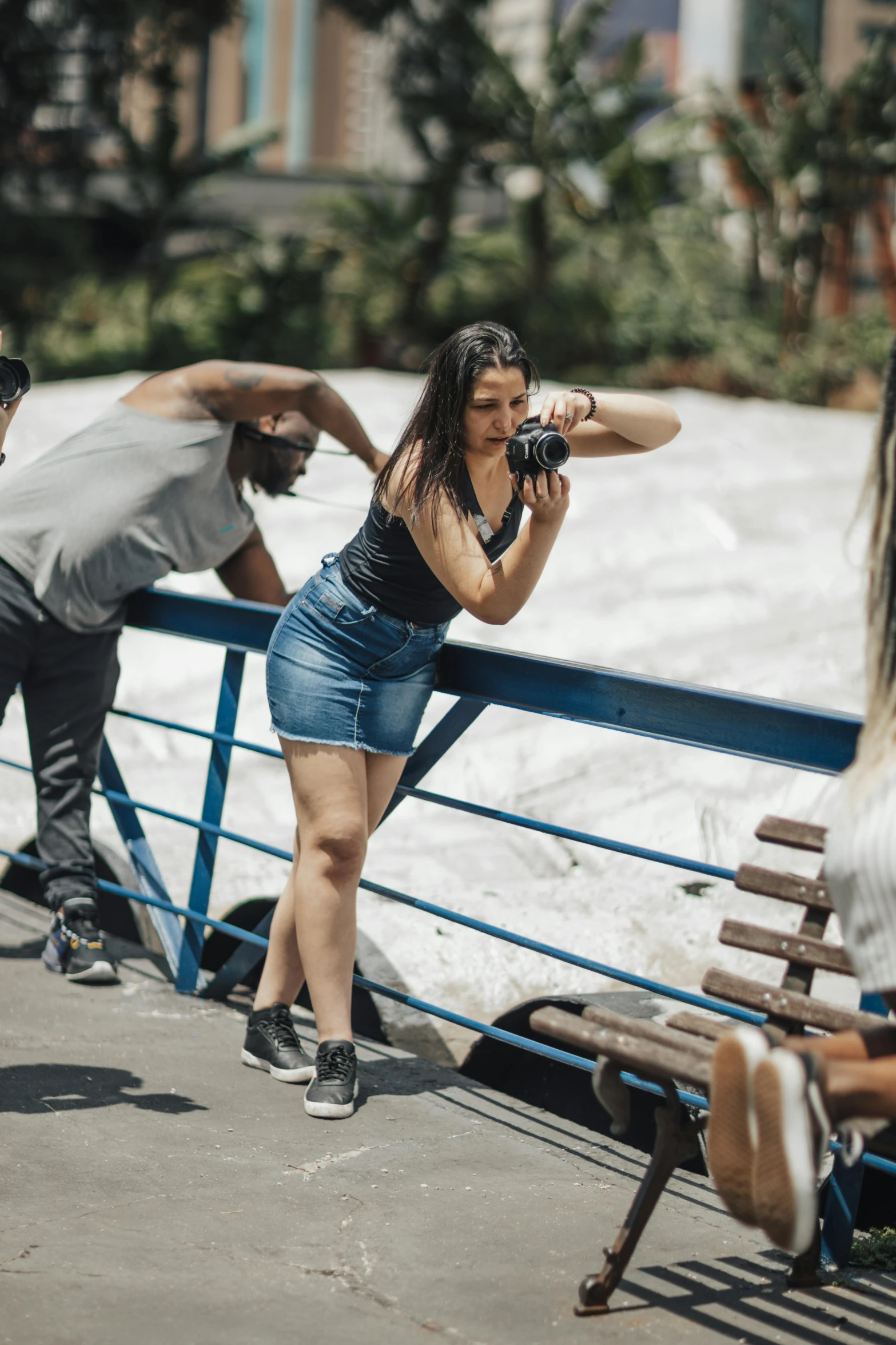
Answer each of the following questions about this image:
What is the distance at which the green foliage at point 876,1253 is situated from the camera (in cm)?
291

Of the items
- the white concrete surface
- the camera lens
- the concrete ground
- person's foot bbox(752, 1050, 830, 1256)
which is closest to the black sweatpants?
the concrete ground

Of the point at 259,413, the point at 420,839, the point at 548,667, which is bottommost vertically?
the point at 420,839

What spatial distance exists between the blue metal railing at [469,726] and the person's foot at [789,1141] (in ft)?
2.64

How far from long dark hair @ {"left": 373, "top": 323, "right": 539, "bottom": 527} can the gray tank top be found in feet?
3.48

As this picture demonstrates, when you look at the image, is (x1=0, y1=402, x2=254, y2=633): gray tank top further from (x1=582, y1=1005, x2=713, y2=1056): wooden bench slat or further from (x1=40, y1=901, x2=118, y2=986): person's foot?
(x1=582, y1=1005, x2=713, y2=1056): wooden bench slat

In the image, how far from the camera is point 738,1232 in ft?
9.98

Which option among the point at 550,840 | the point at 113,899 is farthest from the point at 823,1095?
the point at 550,840

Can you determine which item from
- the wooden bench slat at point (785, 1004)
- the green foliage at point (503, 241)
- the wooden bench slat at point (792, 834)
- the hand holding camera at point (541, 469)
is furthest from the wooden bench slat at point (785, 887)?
the green foliage at point (503, 241)

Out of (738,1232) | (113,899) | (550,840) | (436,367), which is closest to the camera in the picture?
(738,1232)

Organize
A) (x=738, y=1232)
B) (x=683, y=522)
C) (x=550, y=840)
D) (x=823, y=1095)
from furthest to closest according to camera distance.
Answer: (x=683, y=522) → (x=550, y=840) → (x=738, y=1232) → (x=823, y=1095)

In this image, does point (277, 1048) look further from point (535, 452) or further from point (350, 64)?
point (350, 64)

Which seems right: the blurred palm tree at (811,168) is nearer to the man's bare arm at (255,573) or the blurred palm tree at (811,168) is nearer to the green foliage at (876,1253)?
the man's bare arm at (255,573)

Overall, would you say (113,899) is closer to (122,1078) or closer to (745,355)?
(122,1078)

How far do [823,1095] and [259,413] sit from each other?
2.65m
